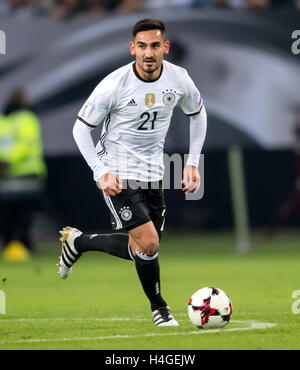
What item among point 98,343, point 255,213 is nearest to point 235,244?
point 255,213

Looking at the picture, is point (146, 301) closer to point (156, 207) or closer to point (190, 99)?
point (156, 207)

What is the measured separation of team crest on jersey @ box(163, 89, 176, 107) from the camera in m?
7.79

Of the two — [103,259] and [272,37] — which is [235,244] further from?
[272,37]

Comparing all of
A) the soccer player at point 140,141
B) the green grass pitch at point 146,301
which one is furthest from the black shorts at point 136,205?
the green grass pitch at point 146,301

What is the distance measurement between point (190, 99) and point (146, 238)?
123cm

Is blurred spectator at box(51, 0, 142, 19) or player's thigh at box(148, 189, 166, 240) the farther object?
blurred spectator at box(51, 0, 142, 19)

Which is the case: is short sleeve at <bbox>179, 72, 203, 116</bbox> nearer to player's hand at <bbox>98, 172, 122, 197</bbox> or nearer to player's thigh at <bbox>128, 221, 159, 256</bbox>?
player's hand at <bbox>98, 172, 122, 197</bbox>

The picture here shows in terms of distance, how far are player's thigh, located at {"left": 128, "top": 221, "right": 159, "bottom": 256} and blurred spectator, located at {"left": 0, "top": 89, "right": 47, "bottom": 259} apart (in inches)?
294

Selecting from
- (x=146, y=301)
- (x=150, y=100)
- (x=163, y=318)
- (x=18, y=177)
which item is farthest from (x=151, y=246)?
(x=18, y=177)

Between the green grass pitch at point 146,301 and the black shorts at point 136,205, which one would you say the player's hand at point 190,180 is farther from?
the green grass pitch at point 146,301

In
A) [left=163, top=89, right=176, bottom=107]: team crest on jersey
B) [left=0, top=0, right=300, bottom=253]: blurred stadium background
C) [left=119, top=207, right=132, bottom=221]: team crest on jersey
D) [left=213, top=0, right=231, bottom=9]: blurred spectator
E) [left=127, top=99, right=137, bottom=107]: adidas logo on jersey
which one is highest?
[left=213, top=0, right=231, bottom=9]: blurred spectator

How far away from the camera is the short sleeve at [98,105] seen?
7.64 metres

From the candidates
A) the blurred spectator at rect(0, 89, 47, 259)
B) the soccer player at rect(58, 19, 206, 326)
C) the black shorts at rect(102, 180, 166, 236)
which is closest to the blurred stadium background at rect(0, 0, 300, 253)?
the blurred spectator at rect(0, 89, 47, 259)

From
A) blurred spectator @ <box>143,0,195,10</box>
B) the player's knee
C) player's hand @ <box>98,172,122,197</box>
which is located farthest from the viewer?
blurred spectator @ <box>143,0,195,10</box>
